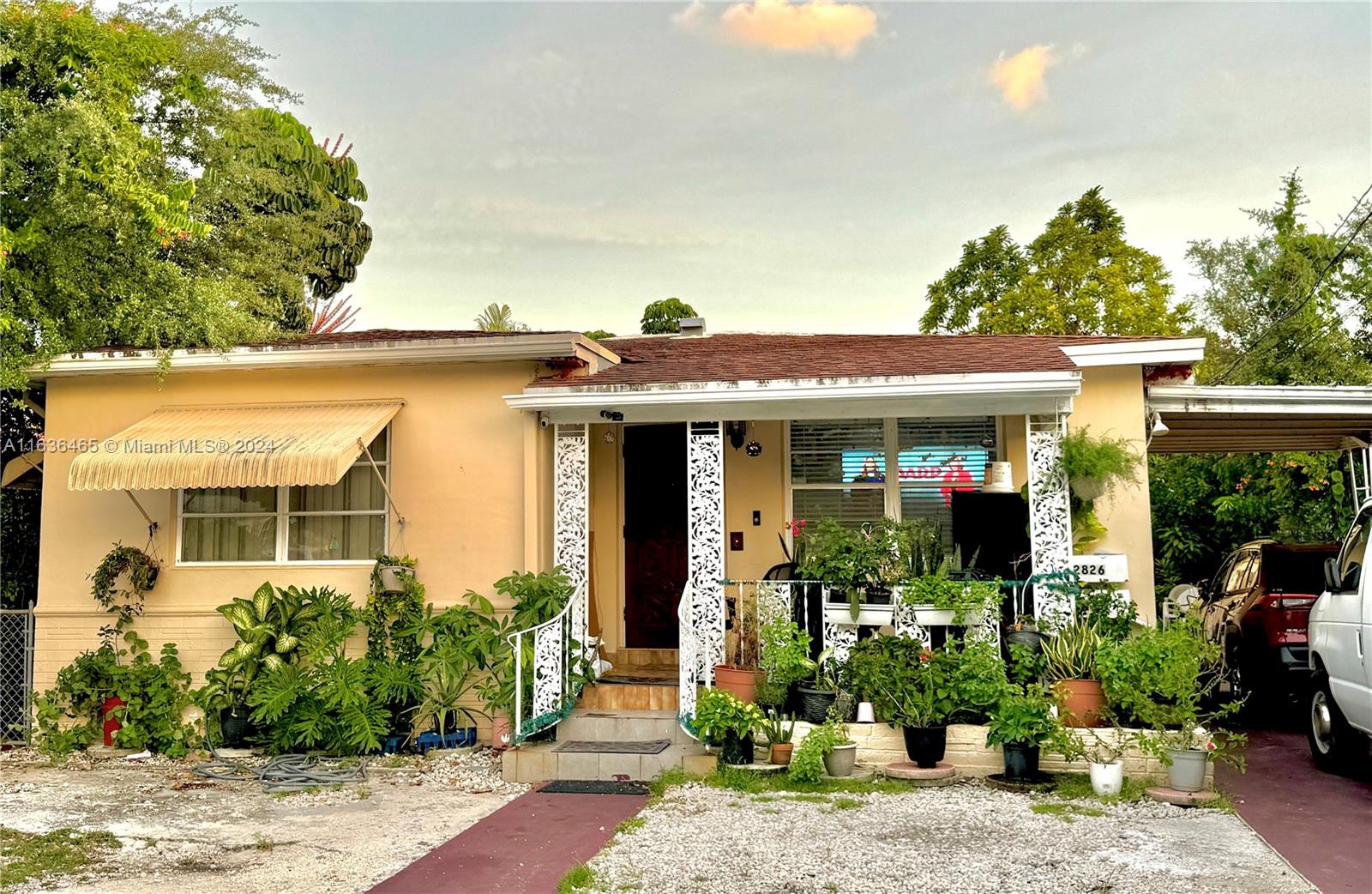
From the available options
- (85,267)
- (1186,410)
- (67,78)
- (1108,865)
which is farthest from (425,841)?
(1186,410)

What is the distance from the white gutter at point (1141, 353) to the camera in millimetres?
8609

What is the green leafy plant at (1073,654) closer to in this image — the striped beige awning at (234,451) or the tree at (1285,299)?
the striped beige awning at (234,451)

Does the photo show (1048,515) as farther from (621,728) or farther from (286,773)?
(286,773)

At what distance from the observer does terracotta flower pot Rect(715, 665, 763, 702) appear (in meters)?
7.85

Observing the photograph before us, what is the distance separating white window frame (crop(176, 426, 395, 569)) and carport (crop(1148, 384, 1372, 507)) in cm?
698

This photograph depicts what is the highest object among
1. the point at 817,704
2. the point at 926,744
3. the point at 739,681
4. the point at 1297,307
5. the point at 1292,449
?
the point at 1297,307

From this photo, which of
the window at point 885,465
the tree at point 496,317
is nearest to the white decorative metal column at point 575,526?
the window at point 885,465

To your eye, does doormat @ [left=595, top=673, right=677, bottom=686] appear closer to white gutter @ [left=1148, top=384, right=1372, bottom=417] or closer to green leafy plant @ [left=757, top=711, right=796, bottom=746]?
green leafy plant @ [left=757, top=711, right=796, bottom=746]

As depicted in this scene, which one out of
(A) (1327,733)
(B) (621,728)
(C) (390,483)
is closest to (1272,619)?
(A) (1327,733)

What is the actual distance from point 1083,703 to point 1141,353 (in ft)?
10.2

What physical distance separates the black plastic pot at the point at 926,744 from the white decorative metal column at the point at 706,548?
163cm

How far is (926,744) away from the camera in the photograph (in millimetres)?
7285

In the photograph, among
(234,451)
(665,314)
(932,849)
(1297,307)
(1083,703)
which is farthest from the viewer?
(665,314)

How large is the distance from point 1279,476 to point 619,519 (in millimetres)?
10412
